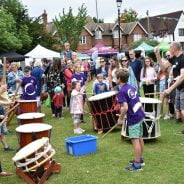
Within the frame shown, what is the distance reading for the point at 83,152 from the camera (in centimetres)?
782

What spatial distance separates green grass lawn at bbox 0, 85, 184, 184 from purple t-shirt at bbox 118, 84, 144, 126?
0.85m

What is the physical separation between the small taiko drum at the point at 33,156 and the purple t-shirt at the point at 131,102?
1499 mm

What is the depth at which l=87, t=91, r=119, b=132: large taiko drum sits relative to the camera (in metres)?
9.84

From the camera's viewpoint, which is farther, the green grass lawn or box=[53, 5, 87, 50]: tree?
box=[53, 5, 87, 50]: tree

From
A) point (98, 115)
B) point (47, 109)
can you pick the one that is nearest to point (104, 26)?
point (47, 109)

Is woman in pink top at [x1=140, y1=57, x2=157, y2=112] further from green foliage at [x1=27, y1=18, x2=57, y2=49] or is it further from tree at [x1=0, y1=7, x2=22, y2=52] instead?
green foliage at [x1=27, y1=18, x2=57, y2=49]

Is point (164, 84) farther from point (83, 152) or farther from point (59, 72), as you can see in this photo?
point (83, 152)

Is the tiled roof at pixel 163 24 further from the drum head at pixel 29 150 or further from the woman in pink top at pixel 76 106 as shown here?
the drum head at pixel 29 150

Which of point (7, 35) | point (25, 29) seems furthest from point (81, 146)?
point (25, 29)

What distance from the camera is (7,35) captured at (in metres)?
41.5

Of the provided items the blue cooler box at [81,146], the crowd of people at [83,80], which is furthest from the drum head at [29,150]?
the crowd of people at [83,80]

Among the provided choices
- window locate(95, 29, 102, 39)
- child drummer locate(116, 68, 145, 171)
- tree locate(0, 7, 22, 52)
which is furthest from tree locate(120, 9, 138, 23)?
child drummer locate(116, 68, 145, 171)

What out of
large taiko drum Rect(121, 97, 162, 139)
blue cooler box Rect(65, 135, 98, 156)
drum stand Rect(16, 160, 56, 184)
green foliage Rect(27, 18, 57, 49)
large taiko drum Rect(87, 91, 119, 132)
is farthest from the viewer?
green foliage Rect(27, 18, 57, 49)

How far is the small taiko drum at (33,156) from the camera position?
5.49 metres
